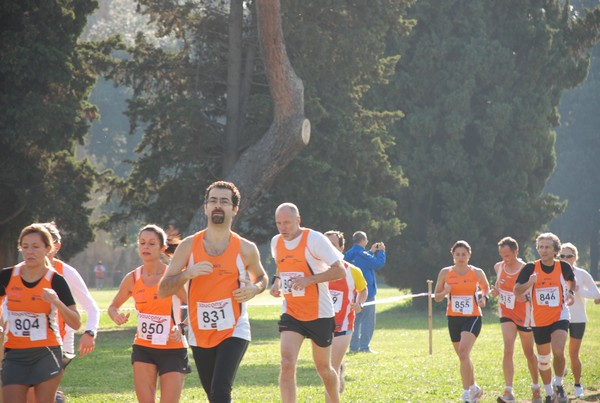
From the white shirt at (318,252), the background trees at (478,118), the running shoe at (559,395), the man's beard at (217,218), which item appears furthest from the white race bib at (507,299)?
the background trees at (478,118)

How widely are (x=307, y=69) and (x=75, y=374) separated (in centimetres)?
1350

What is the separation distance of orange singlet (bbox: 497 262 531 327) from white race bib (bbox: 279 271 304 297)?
4000 mm

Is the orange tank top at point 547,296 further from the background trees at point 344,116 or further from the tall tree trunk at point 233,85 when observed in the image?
the tall tree trunk at point 233,85

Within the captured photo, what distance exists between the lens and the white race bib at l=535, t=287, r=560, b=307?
13523mm

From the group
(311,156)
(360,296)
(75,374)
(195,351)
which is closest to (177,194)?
(311,156)

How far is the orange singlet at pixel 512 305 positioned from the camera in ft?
45.4

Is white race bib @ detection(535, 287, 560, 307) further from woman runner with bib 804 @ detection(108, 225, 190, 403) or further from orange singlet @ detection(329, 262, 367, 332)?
woman runner with bib 804 @ detection(108, 225, 190, 403)

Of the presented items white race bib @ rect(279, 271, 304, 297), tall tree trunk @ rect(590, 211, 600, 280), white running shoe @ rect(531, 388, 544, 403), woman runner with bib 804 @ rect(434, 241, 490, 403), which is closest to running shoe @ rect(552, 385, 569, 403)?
white running shoe @ rect(531, 388, 544, 403)

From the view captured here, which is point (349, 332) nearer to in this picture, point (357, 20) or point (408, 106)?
point (357, 20)

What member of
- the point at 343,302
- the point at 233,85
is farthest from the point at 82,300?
the point at 233,85

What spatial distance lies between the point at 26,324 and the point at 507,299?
716 centimetres

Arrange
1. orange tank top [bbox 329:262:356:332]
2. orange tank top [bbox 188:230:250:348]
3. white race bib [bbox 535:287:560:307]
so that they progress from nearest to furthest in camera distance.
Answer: orange tank top [bbox 188:230:250:348] → orange tank top [bbox 329:262:356:332] → white race bib [bbox 535:287:560:307]

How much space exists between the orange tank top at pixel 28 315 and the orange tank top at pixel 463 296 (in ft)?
20.9

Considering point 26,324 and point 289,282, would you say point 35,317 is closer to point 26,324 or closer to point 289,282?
point 26,324
